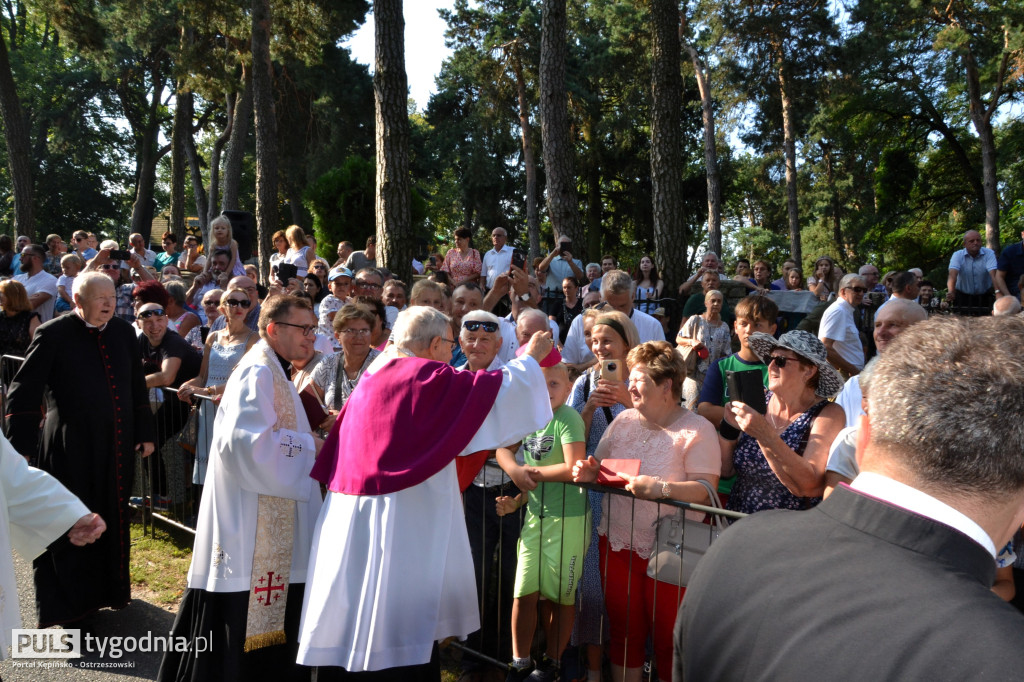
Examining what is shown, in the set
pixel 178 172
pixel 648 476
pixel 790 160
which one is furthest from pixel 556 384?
pixel 178 172

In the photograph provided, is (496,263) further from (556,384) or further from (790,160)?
(790,160)

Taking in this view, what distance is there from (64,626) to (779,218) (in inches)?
1401

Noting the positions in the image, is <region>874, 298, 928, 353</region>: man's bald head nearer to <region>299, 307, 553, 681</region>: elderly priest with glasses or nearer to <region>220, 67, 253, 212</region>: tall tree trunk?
<region>299, 307, 553, 681</region>: elderly priest with glasses

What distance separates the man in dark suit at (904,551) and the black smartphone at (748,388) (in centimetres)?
296

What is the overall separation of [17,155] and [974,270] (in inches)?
762

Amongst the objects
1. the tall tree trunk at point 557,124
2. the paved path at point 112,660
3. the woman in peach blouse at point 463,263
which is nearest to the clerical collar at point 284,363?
the paved path at point 112,660

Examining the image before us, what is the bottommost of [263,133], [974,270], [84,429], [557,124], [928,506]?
[84,429]

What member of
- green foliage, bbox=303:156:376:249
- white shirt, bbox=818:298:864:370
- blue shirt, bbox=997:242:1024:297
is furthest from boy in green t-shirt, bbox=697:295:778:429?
green foliage, bbox=303:156:376:249

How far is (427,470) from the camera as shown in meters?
3.45

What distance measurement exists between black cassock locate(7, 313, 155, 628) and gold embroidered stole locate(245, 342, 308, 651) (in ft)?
5.46

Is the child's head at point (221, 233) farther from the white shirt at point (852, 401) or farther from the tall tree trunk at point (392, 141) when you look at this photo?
the white shirt at point (852, 401)

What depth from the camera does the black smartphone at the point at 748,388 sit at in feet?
14.5

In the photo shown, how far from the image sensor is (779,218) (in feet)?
121

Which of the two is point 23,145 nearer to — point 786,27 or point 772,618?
point 786,27
